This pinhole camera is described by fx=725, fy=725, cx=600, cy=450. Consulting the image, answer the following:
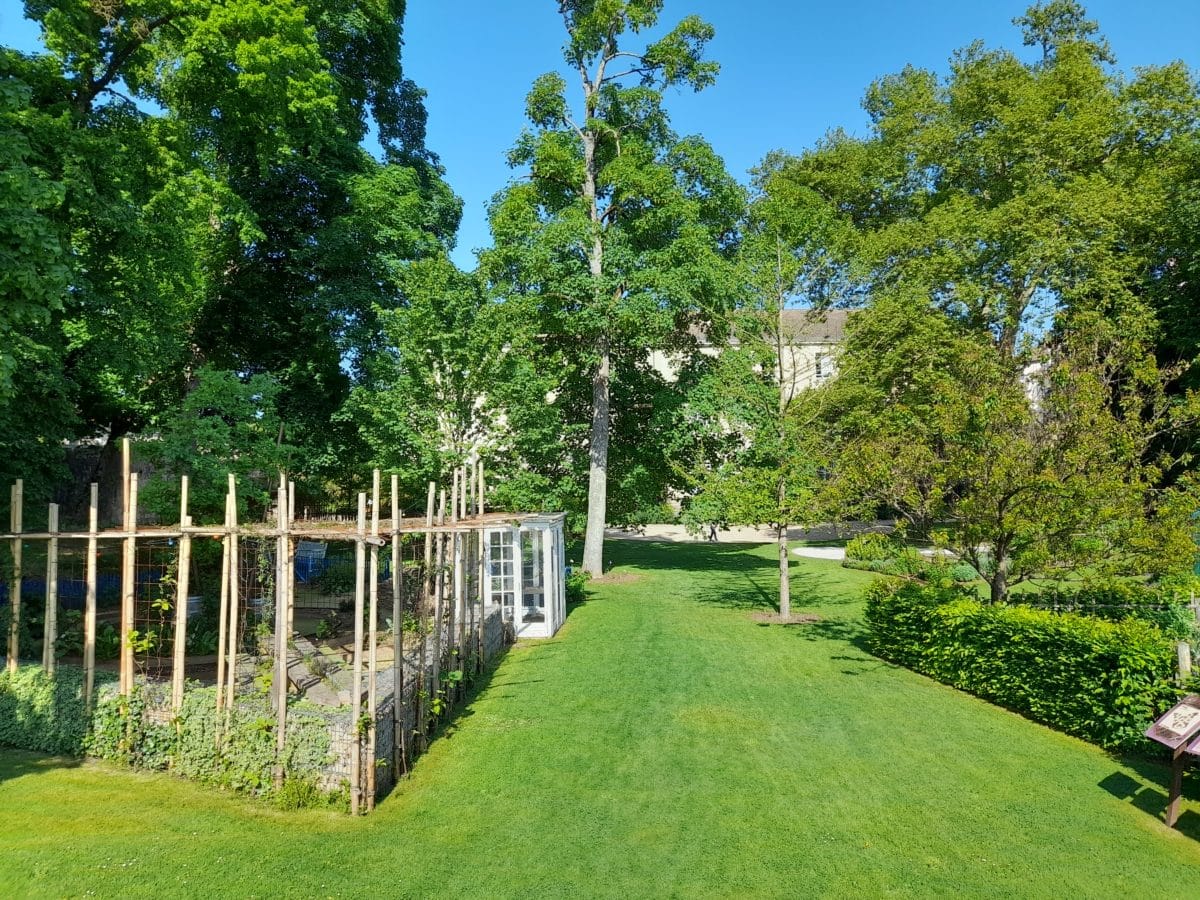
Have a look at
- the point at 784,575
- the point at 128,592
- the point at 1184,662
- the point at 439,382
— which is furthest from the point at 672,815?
the point at 439,382

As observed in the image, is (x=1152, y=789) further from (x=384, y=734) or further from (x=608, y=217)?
(x=608, y=217)

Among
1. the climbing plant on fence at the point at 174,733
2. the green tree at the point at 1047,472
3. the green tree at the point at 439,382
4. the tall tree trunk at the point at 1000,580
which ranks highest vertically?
the green tree at the point at 439,382

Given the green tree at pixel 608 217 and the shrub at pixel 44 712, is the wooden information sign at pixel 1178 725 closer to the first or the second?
the shrub at pixel 44 712

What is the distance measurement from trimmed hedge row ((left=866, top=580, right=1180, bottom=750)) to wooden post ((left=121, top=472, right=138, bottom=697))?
10738 millimetres

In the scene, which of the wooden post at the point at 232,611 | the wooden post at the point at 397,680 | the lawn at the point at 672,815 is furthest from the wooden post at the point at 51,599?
the wooden post at the point at 397,680

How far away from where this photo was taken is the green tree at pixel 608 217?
21.0 m

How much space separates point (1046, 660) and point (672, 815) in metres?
5.62

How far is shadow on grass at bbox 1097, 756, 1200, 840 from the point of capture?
6.84 m

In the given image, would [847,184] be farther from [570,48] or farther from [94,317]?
[94,317]

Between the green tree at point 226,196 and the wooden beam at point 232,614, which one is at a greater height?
the green tree at point 226,196

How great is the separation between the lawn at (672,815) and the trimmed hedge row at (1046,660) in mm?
323

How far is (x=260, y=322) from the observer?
22016mm

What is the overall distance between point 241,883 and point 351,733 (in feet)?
5.23

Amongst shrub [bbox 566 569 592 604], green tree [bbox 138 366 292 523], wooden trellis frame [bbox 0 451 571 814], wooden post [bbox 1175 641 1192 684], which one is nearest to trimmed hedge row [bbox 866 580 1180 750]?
wooden post [bbox 1175 641 1192 684]
